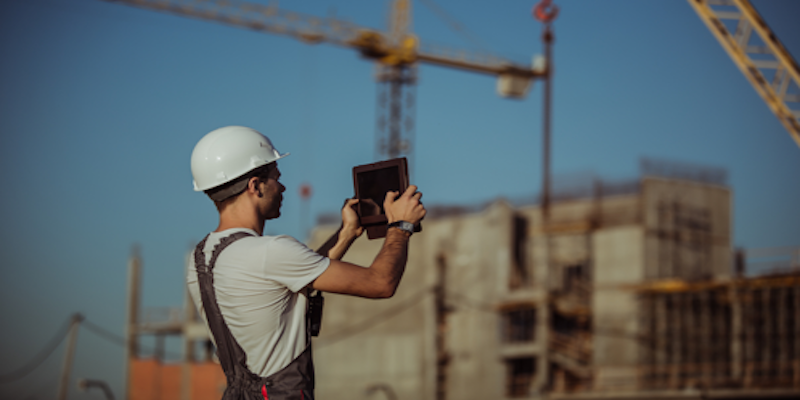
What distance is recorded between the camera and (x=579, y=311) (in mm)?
43281

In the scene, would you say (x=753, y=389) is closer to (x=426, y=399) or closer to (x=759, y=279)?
(x=759, y=279)

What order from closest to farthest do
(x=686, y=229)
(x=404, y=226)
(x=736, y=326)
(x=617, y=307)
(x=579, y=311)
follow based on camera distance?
1. (x=404, y=226)
2. (x=736, y=326)
3. (x=617, y=307)
4. (x=686, y=229)
5. (x=579, y=311)

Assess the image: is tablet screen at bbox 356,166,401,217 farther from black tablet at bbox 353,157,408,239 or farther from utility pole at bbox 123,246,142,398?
utility pole at bbox 123,246,142,398

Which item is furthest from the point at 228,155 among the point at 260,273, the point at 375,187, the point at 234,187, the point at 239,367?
the point at 239,367

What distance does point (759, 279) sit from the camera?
37.5m

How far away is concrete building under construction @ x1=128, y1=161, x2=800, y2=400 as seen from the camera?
3812cm

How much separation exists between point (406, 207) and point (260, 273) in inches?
26.9

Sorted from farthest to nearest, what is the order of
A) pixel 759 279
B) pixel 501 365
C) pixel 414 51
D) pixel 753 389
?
1. pixel 414 51
2. pixel 501 365
3. pixel 759 279
4. pixel 753 389

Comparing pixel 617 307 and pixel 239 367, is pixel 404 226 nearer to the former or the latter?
pixel 239 367

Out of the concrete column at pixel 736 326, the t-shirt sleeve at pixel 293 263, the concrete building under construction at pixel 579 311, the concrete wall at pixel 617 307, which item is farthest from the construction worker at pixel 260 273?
the concrete wall at pixel 617 307

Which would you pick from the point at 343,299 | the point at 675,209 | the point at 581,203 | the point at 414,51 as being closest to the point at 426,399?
the point at 343,299

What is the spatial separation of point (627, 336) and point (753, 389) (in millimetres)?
6778

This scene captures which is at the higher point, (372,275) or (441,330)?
(372,275)

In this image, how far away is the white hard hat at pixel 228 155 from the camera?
400 centimetres
